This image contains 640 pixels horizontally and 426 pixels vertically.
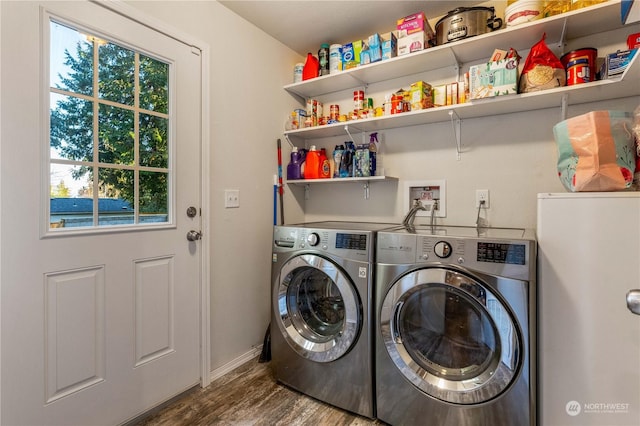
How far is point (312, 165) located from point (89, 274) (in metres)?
1.52

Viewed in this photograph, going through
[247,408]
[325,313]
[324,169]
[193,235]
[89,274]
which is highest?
[324,169]

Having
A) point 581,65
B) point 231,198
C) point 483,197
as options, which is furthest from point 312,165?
point 581,65

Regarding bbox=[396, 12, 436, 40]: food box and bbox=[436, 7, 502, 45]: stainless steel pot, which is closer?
bbox=[436, 7, 502, 45]: stainless steel pot

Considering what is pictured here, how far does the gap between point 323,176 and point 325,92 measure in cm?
72

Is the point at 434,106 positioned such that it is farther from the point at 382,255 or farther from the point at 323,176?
the point at 382,255

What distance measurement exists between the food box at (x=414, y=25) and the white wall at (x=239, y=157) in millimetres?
962

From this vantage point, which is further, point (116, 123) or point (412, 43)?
point (412, 43)

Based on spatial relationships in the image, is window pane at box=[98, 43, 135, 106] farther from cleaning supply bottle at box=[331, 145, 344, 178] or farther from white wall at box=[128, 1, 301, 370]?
cleaning supply bottle at box=[331, 145, 344, 178]

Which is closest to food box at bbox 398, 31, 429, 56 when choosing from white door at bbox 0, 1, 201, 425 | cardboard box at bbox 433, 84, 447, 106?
cardboard box at bbox 433, 84, 447, 106

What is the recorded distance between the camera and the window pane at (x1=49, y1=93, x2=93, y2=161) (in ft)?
4.25

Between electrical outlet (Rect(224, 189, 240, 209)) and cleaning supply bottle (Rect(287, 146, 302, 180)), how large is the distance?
0.50 meters

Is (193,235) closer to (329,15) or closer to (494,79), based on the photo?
(329,15)

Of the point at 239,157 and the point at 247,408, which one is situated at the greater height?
the point at 239,157

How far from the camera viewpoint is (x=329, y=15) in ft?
6.68
